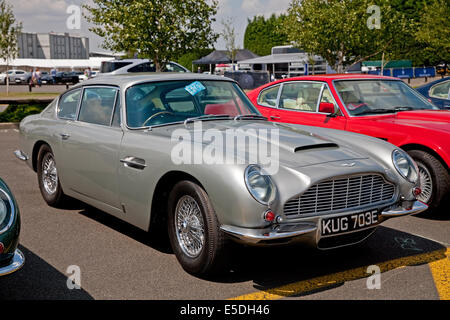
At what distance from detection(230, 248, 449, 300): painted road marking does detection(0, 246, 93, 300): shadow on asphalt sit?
118cm

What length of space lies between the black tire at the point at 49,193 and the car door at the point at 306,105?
3.14 m

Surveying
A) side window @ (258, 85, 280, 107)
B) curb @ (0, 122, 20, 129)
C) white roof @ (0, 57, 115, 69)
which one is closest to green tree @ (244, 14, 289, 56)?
white roof @ (0, 57, 115, 69)

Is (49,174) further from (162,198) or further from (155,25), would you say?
(155,25)

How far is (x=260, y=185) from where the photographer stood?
3.49 metres

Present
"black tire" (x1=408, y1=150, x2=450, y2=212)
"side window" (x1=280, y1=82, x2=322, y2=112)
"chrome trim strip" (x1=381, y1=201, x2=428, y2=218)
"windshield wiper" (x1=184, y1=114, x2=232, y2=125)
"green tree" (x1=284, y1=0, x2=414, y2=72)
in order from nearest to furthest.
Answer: "chrome trim strip" (x1=381, y1=201, x2=428, y2=218), "windshield wiper" (x1=184, y1=114, x2=232, y2=125), "black tire" (x1=408, y1=150, x2=450, y2=212), "side window" (x1=280, y1=82, x2=322, y2=112), "green tree" (x1=284, y1=0, x2=414, y2=72)

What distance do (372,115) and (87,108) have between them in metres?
3.41

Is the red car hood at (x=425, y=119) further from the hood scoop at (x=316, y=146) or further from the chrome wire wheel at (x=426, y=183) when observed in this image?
the hood scoop at (x=316, y=146)

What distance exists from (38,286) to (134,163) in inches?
48.0

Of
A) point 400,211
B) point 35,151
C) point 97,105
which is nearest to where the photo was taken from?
point 400,211

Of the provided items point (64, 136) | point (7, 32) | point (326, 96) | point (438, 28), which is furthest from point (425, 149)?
point (7, 32)

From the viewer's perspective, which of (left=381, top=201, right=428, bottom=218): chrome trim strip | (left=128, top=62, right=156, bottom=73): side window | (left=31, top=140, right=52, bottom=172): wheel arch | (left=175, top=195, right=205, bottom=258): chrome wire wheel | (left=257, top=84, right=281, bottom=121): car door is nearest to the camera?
(left=175, top=195, right=205, bottom=258): chrome wire wheel

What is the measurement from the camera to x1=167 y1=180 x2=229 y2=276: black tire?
11.9 ft

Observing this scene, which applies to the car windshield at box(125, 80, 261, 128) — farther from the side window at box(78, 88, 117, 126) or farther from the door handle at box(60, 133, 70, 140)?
the door handle at box(60, 133, 70, 140)
